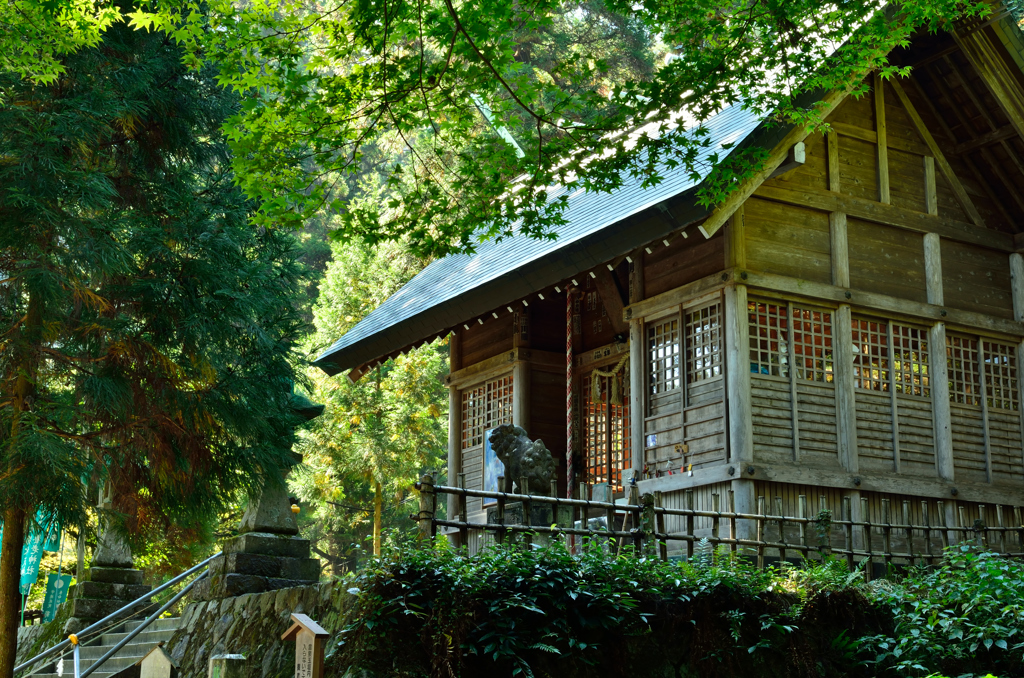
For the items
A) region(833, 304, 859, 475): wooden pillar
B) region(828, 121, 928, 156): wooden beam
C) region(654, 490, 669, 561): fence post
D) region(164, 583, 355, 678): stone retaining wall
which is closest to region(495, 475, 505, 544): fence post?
region(164, 583, 355, 678): stone retaining wall

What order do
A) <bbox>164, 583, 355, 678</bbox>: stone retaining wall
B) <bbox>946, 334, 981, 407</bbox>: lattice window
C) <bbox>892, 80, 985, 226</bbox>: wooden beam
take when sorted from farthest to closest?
<bbox>892, 80, 985, 226</bbox>: wooden beam → <bbox>946, 334, 981, 407</bbox>: lattice window → <bbox>164, 583, 355, 678</bbox>: stone retaining wall

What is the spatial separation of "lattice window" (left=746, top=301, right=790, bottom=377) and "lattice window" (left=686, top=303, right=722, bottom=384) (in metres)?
0.40

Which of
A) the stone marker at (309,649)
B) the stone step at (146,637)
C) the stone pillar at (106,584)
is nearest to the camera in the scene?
the stone marker at (309,649)

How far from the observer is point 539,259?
12.4m

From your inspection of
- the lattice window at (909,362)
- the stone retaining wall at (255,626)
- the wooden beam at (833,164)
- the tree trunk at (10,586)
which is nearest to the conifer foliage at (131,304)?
the tree trunk at (10,586)

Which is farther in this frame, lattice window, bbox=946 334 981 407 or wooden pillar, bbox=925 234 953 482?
lattice window, bbox=946 334 981 407

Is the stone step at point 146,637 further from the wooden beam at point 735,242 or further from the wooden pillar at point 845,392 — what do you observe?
the wooden pillar at point 845,392

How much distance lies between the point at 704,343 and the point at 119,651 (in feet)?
25.9

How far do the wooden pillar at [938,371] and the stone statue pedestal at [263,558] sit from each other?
7741 millimetres

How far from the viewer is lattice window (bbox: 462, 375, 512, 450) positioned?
51.7 ft

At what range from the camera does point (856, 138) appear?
12930 millimetres

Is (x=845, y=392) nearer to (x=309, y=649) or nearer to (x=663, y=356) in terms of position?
(x=663, y=356)

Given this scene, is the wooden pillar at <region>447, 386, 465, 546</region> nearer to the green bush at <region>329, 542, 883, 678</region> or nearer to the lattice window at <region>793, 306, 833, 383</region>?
the lattice window at <region>793, 306, 833, 383</region>

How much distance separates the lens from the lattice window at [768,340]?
11797mm
